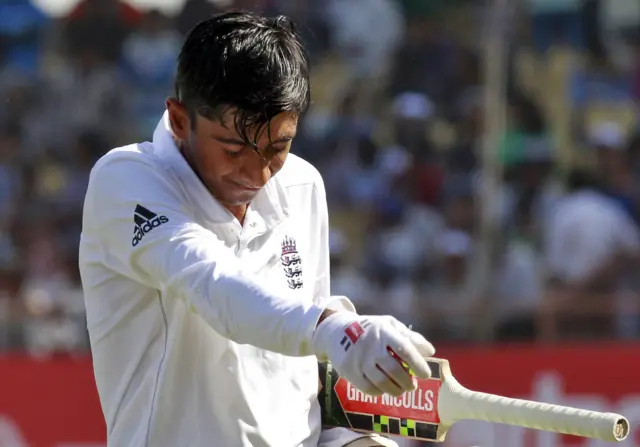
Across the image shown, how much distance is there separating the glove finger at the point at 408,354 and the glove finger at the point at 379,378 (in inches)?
1.8

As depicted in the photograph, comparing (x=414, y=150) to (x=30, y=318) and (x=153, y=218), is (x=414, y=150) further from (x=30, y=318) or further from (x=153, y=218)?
(x=153, y=218)

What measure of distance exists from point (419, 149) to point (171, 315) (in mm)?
6144

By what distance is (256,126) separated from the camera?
3061mm

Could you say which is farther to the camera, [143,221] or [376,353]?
A: [143,221]

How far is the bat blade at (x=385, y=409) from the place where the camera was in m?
3.10

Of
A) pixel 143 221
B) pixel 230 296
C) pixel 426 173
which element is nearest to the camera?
pixel 230 296

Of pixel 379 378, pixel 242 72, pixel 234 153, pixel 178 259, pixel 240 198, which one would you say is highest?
pixel 242 72

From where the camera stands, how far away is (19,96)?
9.41 meters

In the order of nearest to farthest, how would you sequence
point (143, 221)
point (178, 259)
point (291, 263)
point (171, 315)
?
point (178, 259), point (143, 221), point (171, 315), point (291, 263)

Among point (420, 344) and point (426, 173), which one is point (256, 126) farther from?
point (426, 173)

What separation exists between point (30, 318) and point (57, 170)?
154cm

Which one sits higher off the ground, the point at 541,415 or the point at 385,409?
the point at 541,415

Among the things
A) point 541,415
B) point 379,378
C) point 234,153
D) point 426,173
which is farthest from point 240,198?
point 426,173

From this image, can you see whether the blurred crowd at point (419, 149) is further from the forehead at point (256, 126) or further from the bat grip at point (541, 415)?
the bat grip at point (541, 415)
